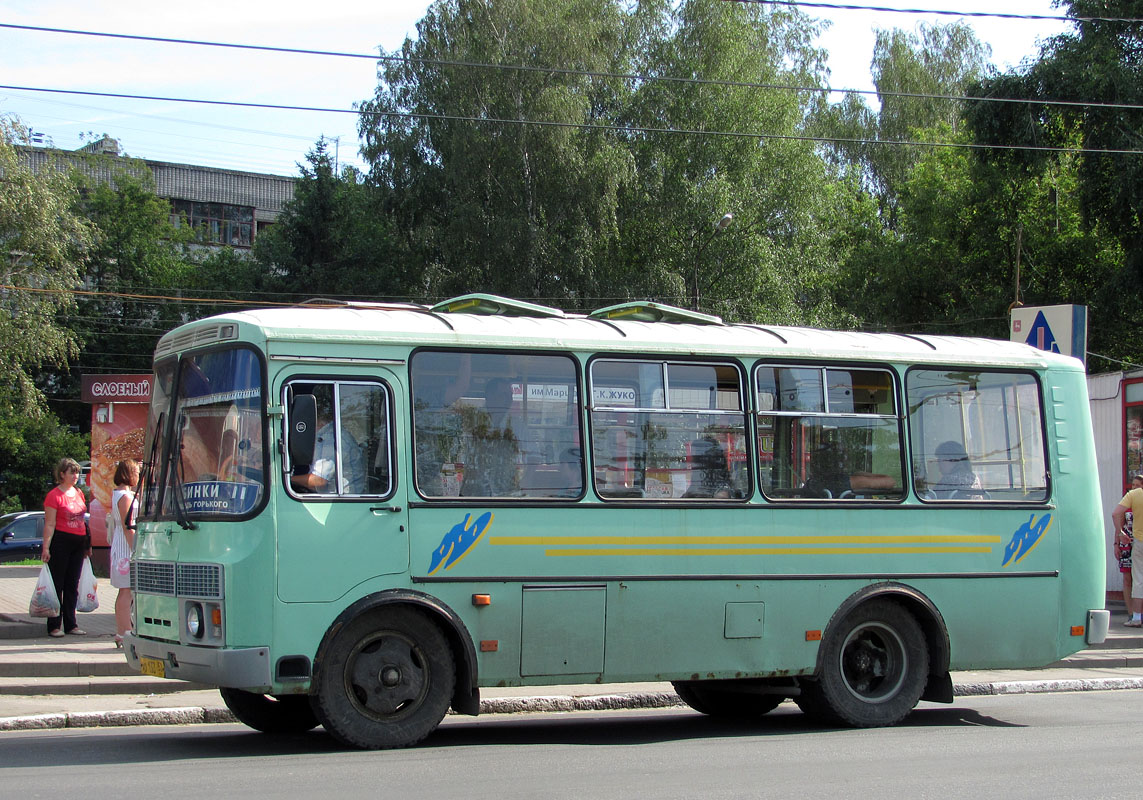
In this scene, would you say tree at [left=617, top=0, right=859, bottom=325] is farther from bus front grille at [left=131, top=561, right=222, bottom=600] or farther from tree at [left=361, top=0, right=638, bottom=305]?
bus front grille at [left=131, top=561, right=222, bottom=600]

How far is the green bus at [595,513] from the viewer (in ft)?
26.1

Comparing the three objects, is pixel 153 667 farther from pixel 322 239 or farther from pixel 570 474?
pixel 322 239

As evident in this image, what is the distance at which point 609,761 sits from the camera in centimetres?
793

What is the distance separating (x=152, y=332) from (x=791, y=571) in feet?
173

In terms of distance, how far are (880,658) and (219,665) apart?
5206 mm

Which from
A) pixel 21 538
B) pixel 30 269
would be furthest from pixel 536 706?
pixel 30 269

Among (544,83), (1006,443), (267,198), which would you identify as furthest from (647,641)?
(267,198)

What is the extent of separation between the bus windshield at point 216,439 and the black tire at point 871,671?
4652 millimetres

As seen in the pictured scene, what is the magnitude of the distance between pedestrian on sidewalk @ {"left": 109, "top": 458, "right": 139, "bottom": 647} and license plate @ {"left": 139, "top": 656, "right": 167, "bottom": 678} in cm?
406

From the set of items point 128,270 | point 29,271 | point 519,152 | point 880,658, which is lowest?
point 880,658

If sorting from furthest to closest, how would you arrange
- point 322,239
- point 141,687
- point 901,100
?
point 901,100 < point 322,239 < point 141,687

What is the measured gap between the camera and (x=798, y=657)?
9.41 metres

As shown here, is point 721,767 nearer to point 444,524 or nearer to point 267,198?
point 444,524

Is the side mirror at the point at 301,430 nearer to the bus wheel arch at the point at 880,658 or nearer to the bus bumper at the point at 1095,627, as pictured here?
the bus wheel arch at the point at 880,658
